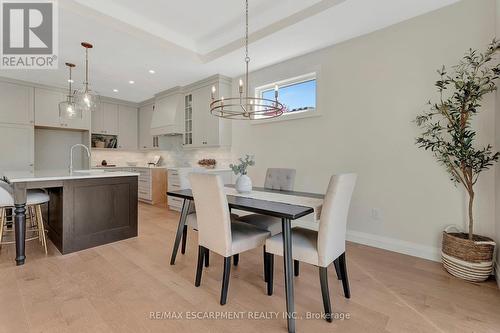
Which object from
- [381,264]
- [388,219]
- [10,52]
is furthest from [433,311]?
[10,52]

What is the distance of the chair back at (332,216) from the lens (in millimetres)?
1614

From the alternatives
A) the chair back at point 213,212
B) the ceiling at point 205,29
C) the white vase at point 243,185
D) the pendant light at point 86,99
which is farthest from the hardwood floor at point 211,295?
the ceiling at point 205,29

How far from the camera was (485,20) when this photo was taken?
233 centimetres

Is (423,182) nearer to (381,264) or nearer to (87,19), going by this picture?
(381,264)

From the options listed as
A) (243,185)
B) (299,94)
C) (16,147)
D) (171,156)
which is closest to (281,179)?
(243,185)

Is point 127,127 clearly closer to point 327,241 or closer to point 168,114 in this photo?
point 168,114

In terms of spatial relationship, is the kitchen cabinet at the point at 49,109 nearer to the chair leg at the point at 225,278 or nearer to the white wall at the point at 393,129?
the white wall at the point at 393,129

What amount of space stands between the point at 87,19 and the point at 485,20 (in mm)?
4208

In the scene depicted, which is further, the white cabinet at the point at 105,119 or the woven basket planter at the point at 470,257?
the white cabinet at the point at 105,119

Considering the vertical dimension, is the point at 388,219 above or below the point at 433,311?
above

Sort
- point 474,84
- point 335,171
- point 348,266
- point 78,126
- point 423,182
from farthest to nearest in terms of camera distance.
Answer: point 78,126 < point 335,171 < point 423,182 < point 348,266 < point 474,84

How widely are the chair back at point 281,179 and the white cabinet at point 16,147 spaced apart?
200 inches

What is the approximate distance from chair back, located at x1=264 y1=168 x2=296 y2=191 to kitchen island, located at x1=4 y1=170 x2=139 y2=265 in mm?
1841

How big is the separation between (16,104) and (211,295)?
Result: 5624 mm
